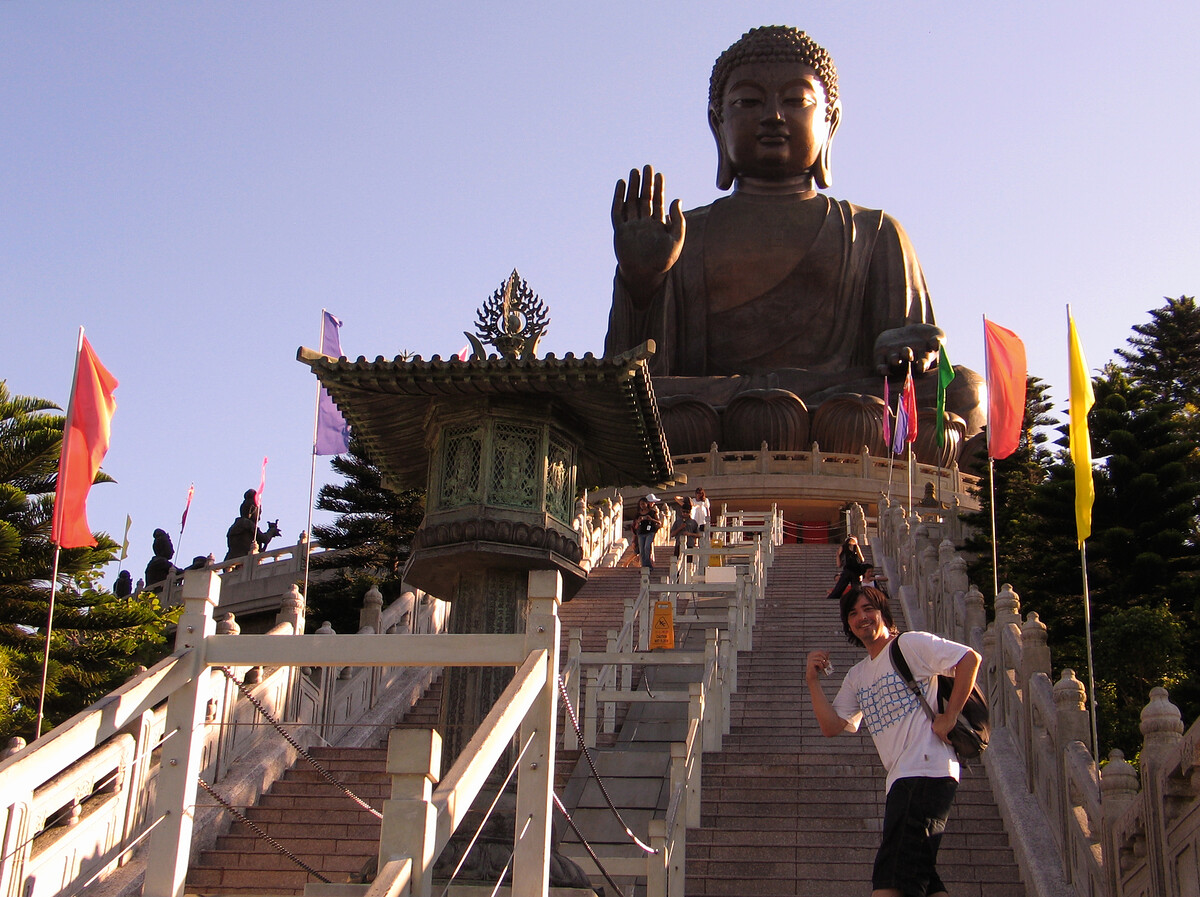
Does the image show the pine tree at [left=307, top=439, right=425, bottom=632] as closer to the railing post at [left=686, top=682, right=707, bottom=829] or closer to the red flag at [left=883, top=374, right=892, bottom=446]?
the red flag at [left=883, top=374, right=892, bottom=446]

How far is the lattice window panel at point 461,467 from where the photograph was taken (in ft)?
24.2

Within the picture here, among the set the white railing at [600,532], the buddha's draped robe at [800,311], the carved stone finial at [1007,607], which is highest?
the buddha's draped robe at [800,311]

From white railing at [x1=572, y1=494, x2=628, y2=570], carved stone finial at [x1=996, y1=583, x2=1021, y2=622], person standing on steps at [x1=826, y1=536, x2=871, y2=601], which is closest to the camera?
carved stone finial at [x1=996, y1=583, x2=1021, y2=622]

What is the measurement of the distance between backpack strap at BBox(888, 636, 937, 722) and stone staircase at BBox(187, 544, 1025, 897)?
2279 millimetres

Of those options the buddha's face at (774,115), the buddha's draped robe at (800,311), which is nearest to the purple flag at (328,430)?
the buddha's draped robe at (800,311)

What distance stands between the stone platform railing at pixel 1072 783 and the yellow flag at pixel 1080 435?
0.82 metres

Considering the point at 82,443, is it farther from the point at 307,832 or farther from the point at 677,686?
the point at 677,686

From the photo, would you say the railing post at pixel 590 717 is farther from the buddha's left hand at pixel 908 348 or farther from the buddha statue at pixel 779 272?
the buddha's left hand at pixel 908 348

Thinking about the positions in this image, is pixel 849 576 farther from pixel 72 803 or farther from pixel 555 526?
pixel 72 803

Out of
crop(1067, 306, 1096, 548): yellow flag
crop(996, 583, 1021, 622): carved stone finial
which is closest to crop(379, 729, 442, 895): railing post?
crop(996, 583, 1021, 622): carved stone finial

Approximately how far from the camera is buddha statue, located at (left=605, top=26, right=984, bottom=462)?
2691 cm

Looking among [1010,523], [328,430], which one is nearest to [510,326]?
[328,430]

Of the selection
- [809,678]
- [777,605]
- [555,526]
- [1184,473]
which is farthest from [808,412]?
[809,678]

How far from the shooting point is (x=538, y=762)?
12.7 ft
